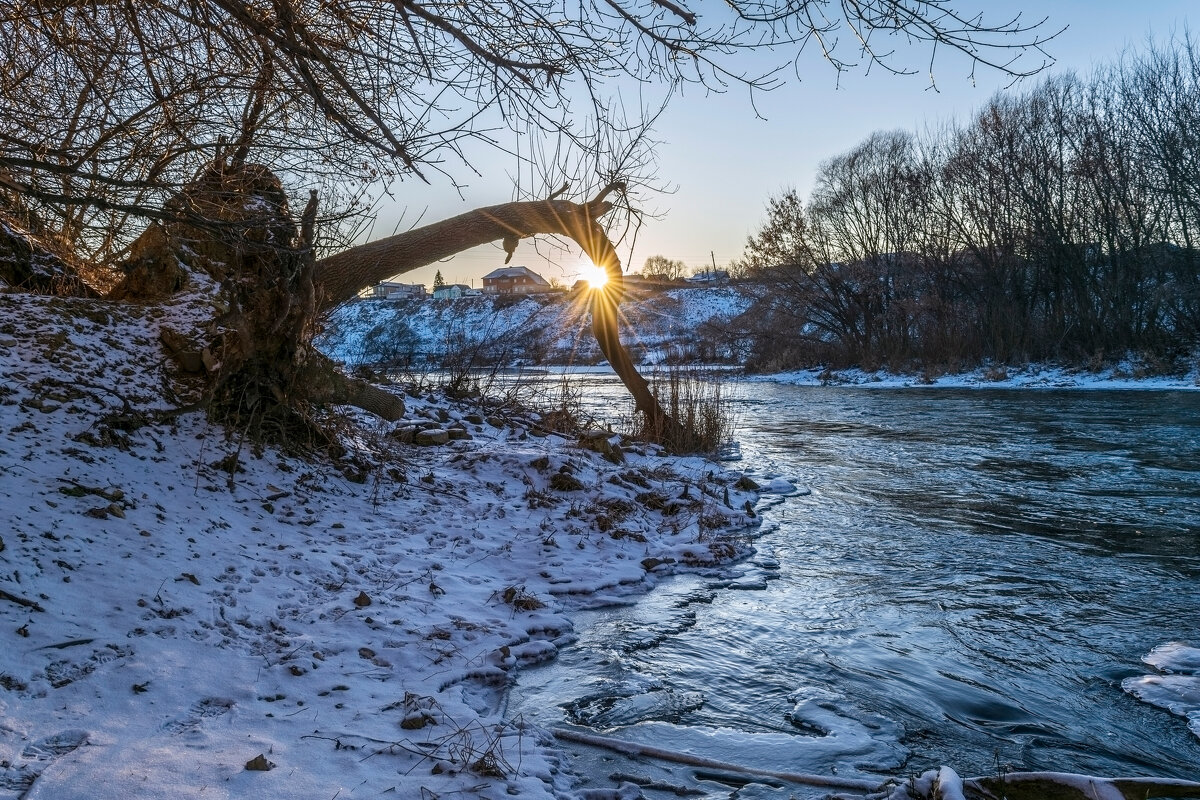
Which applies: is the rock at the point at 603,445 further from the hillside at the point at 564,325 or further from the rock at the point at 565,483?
the hillside at the point at 564,325

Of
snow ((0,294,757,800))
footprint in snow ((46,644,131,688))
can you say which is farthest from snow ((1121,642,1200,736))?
footprint in snow ((46,644,131,688))

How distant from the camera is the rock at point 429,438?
22.4 feet

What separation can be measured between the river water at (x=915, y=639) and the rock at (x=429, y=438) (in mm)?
3074

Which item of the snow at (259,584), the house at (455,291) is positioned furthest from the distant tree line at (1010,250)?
the snow at (259,584)

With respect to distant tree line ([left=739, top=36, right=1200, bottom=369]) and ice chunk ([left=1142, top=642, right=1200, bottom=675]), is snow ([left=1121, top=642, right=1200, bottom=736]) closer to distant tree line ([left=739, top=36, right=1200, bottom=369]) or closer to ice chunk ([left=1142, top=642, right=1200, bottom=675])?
ice chunk ([left=1142, top=642, right=1200, bottom=675])

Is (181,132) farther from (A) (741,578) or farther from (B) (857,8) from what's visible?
(A) (741,578)

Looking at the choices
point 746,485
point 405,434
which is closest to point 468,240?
point 405,434

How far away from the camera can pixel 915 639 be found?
3477 millimetres

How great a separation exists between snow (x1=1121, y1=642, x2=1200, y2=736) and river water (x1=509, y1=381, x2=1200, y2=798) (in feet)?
0.17

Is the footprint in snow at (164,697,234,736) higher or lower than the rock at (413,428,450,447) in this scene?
lower

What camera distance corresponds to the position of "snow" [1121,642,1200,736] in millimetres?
2756

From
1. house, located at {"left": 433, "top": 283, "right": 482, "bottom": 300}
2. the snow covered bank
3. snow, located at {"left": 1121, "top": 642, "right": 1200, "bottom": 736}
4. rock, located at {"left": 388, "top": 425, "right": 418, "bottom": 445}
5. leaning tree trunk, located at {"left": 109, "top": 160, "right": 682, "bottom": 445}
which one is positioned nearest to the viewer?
snow, located at {"left": 1121, "top": 642, "right": 1200, "bottom": 736}

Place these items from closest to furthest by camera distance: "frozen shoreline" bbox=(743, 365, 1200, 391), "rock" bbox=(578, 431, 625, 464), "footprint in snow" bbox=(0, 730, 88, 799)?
"footprint in snow" bbox=(0, 730, 88, 799), "rock" bbox=(578, 431, 625, 464), "frozen shoreline" bbox=(743, 365, 1200, 391)

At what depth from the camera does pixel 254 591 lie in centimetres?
324
